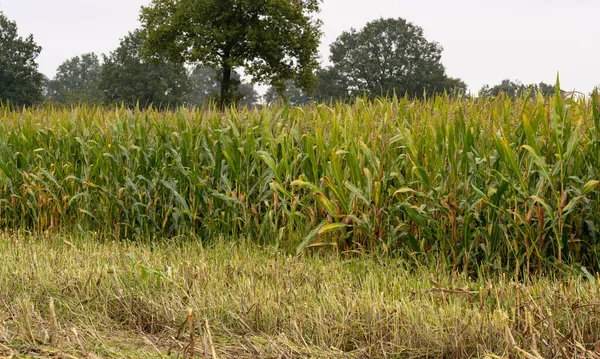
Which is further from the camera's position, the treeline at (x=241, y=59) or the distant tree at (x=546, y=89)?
the treeline at (x=241, y=59)

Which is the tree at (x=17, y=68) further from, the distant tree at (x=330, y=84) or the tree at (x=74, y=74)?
the tree at (x=74, y=74)

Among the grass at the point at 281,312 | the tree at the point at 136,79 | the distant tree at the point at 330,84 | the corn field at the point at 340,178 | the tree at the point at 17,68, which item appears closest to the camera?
the grass at the point at 281,312

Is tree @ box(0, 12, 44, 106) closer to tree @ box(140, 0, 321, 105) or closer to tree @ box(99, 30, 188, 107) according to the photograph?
tree @ box(99, 30, 188, 107)

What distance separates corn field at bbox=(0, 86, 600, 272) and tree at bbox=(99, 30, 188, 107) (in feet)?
144

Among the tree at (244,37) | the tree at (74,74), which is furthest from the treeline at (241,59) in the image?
the tree at (74,74)

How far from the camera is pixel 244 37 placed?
35.2 meters

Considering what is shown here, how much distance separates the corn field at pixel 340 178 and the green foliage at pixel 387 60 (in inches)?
A: 1823

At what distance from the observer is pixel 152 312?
3496mm

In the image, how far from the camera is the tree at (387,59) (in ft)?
174

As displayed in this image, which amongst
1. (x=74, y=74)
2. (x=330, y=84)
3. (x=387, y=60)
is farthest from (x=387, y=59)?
(x=74, y=74)

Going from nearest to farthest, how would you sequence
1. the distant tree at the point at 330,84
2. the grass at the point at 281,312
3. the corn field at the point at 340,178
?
the grass at the point at 281,312 < the corn field at the point at 340,178 < the distant tree at the point at 330,84

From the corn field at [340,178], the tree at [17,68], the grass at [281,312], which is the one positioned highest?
the tree at [17,68]

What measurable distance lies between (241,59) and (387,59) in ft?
82.8

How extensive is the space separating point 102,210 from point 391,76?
49.7 m
